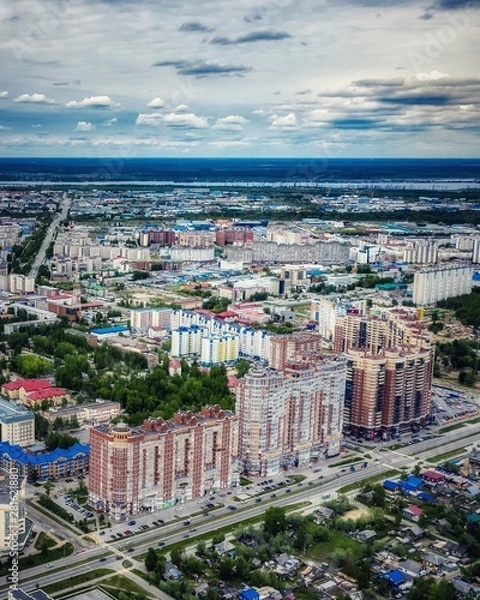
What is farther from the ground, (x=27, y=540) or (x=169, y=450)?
(x=169, y=450)

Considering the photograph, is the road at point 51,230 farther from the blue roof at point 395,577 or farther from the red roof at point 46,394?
the blue roof at point 395,577

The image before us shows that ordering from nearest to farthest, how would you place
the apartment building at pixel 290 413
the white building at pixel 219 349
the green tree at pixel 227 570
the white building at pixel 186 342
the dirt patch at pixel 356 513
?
the green tree at pixel 227 570
the dirt patch at pixel 356 513
the apartment building at pixel 290 413
the white building at pixel 219 349
the white building at pixel 186 342

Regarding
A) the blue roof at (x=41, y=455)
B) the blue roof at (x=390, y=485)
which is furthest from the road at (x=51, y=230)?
the blue roof at (x=390, y=485)

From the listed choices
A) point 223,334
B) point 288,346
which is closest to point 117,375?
point 223,334

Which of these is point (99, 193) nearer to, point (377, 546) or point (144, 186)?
point (144, 186)

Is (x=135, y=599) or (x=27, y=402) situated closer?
(x=135, y=599)

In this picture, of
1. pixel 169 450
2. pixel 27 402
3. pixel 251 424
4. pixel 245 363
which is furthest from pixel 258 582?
pixel 245 363
